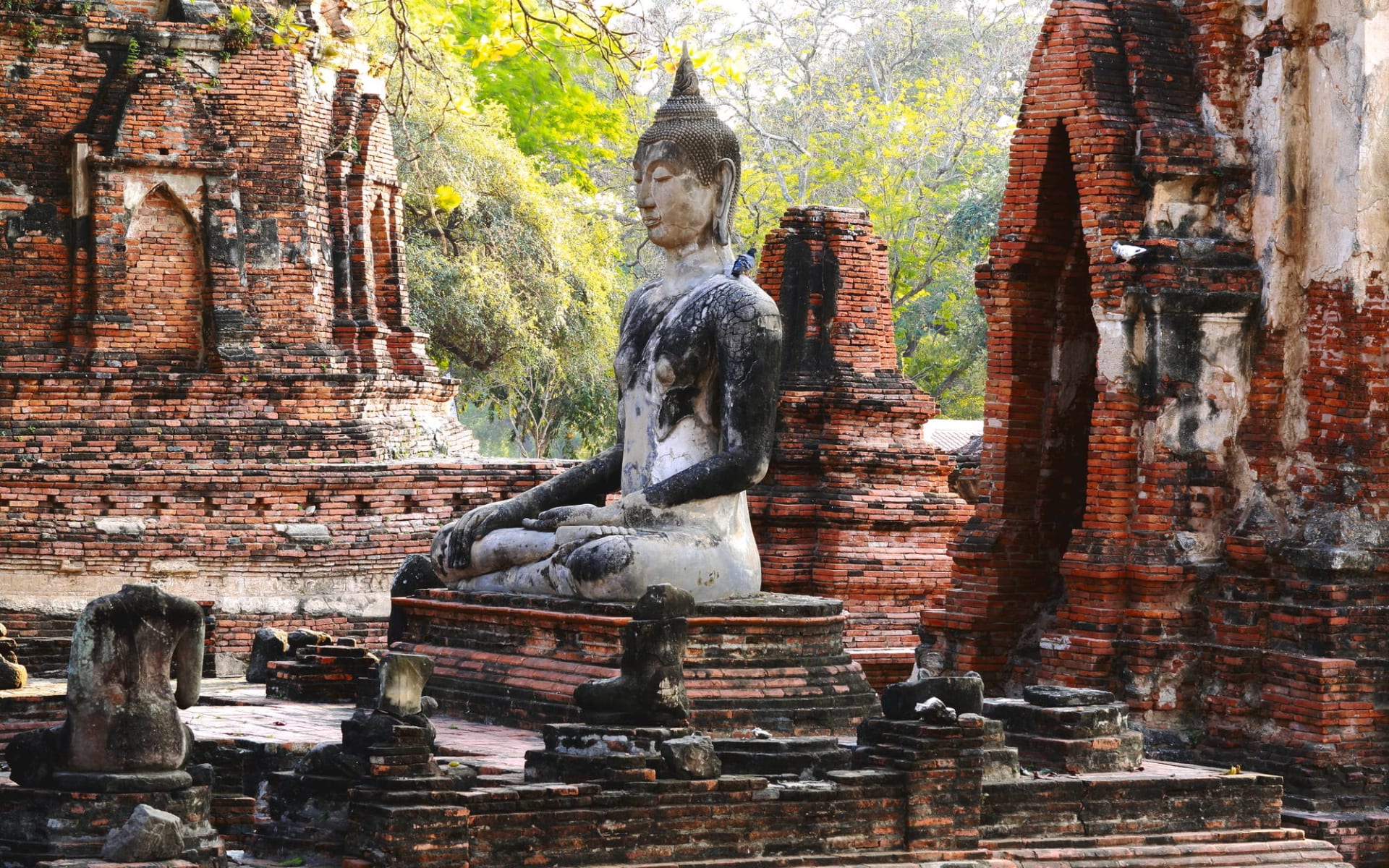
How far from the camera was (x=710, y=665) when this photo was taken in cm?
866

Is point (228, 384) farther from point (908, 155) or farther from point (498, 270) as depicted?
point (908, 155)

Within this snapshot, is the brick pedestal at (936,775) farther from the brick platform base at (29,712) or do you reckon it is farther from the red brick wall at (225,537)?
the red brick wall at (225,537)

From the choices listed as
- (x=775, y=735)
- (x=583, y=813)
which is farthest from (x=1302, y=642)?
(x=583, y=813)

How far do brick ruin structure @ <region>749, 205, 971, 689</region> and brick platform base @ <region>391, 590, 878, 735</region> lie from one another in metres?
7.32

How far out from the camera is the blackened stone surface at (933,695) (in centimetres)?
832

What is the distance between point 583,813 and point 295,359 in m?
10.7

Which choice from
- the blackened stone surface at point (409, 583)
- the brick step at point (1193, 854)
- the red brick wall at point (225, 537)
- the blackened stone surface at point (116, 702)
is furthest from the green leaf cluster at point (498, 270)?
the blackened stone surface at point (116, 702)

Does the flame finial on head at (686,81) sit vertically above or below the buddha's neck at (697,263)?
above

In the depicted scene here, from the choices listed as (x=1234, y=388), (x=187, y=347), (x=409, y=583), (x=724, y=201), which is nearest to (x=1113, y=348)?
(x=1234, y=388)

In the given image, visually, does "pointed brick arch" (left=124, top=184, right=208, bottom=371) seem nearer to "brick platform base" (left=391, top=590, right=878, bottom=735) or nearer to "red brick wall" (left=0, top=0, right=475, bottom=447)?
"red brick wall" (left=0, top=0, right=475, bottom=447)

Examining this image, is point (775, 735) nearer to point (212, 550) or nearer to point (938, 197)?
point (212, 550)

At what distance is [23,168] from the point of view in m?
17.2

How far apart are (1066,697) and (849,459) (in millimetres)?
7627

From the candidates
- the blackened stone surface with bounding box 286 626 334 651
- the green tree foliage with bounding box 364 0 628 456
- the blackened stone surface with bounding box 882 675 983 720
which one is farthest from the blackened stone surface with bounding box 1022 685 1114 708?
the green tree foliage with bounding box 364 0 628 456
